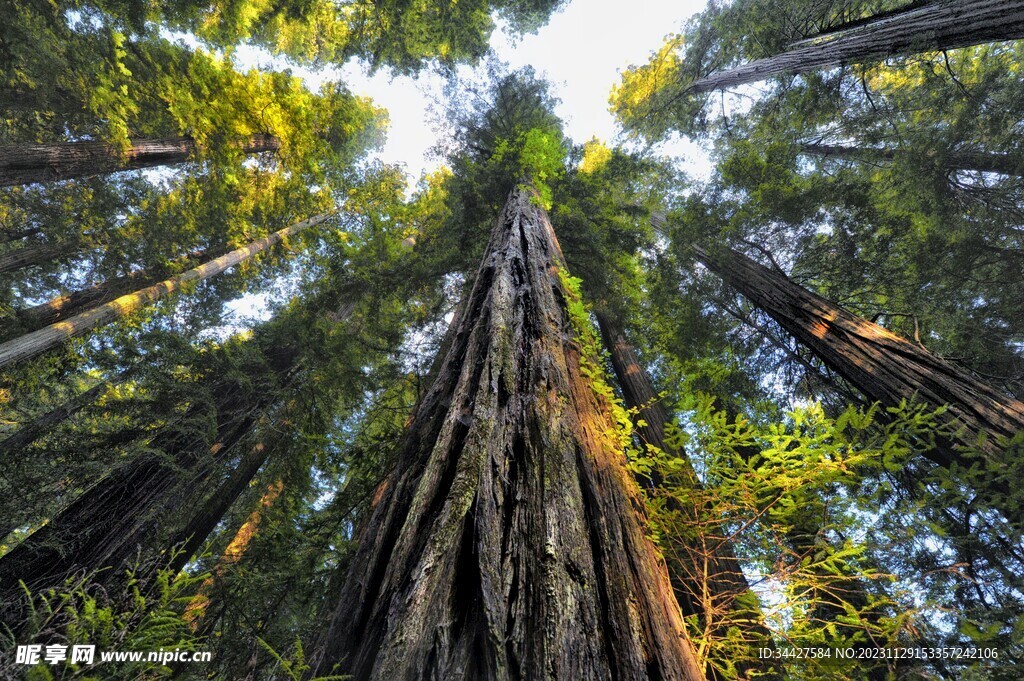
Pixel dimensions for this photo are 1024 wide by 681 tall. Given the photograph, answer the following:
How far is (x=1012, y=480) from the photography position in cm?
232

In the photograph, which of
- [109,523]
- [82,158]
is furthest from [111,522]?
[82,158]

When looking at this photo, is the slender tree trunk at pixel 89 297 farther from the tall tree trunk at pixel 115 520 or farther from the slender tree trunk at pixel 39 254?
the tall tree trunk at pixel 115 520

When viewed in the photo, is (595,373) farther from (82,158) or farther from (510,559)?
(82,158)

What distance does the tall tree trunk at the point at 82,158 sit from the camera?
5250mm

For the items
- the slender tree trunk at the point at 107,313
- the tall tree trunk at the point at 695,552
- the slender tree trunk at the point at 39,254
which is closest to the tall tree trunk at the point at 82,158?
the slender tree trunk at the point at 107,313

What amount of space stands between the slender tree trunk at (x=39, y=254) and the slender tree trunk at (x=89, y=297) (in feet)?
2.44

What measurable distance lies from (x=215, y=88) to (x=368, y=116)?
271 inches

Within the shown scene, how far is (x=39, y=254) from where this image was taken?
716cm

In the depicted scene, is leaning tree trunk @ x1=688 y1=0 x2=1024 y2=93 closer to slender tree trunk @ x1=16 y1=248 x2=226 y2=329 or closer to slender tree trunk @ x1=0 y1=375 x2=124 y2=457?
slender tree trunk @ x1=0 y1=375 x2=124 y2=457

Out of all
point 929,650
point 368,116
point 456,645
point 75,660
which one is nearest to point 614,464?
point 456,645

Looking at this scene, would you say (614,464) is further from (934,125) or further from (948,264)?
(934,125)

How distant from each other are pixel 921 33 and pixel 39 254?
45.7 feet

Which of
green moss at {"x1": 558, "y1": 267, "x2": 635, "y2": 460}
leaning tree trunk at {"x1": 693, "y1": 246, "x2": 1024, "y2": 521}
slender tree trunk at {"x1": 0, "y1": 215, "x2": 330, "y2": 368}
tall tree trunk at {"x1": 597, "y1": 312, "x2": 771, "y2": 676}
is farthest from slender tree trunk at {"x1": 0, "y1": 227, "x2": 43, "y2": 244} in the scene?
leaning tree trunk at {"x1": 693, "y1": 246, "x2": 1024, "y2": 521}

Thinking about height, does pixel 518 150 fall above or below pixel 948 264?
above
